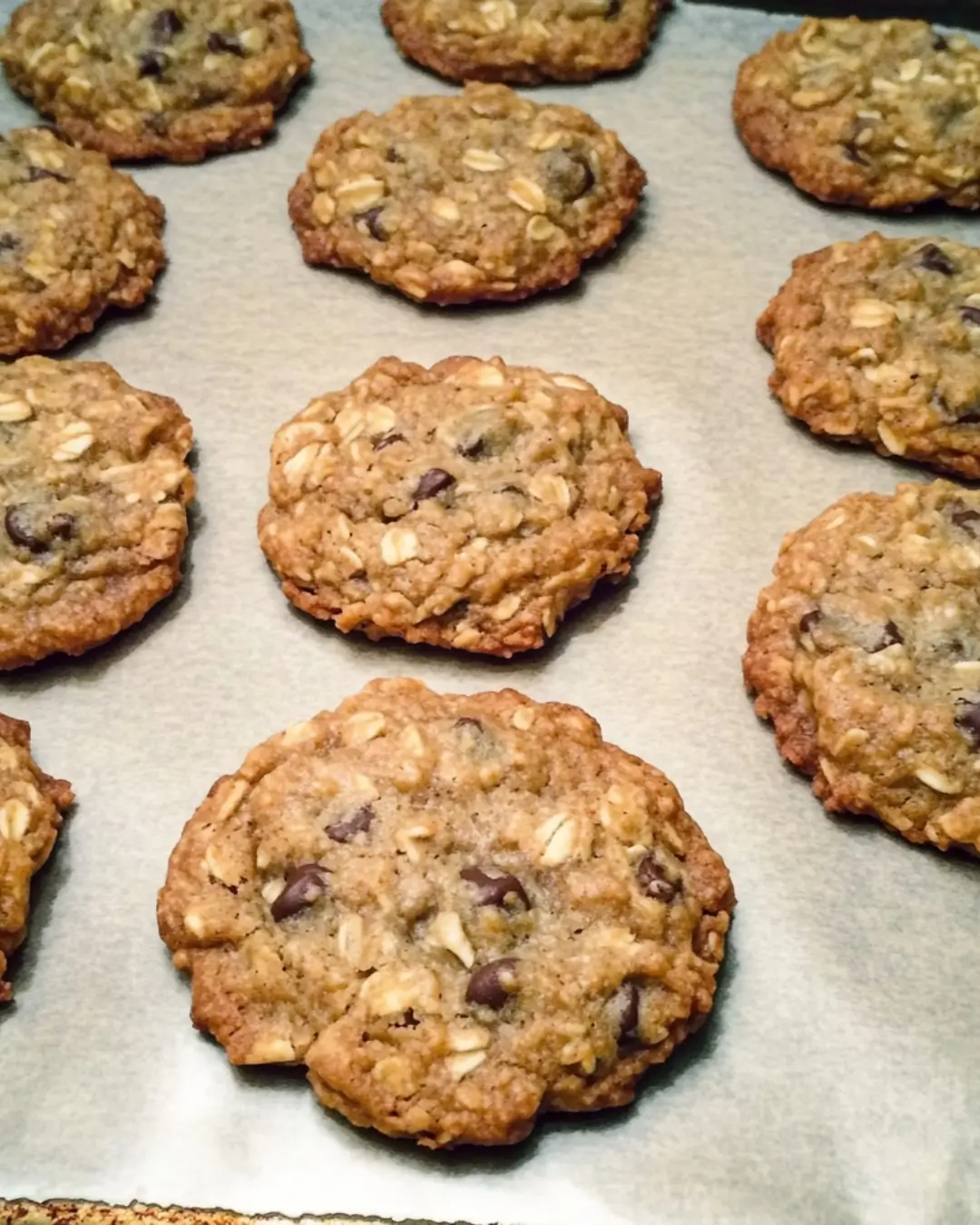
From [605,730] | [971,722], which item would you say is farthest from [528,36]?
[971,722]

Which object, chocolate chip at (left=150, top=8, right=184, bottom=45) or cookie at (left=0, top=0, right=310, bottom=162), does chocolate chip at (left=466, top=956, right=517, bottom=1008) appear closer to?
cookie at (left=0, top=0, right=310, bottom=162)

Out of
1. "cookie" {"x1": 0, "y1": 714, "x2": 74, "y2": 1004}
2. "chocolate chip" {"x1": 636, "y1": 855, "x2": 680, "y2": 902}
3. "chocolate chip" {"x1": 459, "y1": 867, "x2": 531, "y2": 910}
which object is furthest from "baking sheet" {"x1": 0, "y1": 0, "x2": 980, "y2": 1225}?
"chocolate chip" {"x1": 459, "y1": 867, "x2": 531, "y2": 910}

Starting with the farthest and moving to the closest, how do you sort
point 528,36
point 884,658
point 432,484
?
point 528,36, point 432,484, point 884,658

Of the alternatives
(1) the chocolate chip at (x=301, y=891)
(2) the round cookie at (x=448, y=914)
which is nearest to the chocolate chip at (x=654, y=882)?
(2) the round cookie at (x=448, y=914)

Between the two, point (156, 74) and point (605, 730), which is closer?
point (605, 730)

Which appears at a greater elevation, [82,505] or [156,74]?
[156,74]

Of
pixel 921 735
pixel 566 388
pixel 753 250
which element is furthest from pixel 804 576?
pixel 753 250

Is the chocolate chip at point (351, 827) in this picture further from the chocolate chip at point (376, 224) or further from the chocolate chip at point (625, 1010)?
the chocolate chip at point (376, 224)

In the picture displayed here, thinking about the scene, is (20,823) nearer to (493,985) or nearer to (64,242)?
(493,985)
